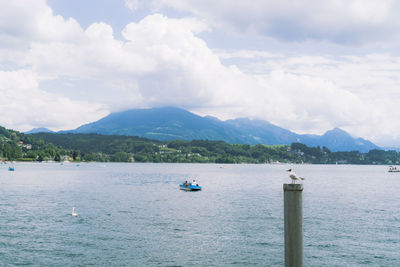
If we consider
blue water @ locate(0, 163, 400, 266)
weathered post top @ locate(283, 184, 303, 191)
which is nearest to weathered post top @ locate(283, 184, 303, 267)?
weathered post top @ locate(283, 184, 303, 191)

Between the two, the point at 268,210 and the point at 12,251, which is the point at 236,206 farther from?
the point at 12,251

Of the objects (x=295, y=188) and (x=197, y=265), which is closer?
(x=295, y=188)

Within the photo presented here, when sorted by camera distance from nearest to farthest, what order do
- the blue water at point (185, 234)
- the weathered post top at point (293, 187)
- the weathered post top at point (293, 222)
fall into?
1. the weathered post top at point (293, 187)
2. the weathered post top at point (293, 222)
3. the blue water at point (185, 234)

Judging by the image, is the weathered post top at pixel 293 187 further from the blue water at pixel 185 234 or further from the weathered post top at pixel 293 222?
the blue water at pixel 185 234

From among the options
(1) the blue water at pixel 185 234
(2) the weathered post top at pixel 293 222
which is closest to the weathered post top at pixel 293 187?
(2) the weathered post top at pixel 293 222

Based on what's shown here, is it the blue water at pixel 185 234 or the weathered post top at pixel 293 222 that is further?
the blue water at pixel 185 234

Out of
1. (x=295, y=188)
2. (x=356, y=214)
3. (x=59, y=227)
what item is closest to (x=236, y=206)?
(x=356, y=214)

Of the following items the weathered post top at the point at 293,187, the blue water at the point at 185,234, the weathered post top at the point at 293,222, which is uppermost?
the weathered post top at the point at 293,187

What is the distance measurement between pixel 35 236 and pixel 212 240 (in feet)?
69.2

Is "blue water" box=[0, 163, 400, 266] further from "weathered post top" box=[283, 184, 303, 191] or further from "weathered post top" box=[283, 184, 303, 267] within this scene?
"weathered post top" box=[283, 184, 303, 191]

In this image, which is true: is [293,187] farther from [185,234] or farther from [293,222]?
[185,234]

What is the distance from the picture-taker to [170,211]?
71.6 m

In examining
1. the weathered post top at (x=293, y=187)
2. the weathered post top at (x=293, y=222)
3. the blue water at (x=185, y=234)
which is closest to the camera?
the weathered post top at (x=293, y=187)

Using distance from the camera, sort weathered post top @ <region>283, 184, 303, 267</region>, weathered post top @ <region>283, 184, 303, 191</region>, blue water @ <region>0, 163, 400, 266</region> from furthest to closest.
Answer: blue water @ <region>0, 163, 400, 266</region> → weathered post top @ <region>283, 184, 303, 267</region> → weathered post top @ <region>283, 184, 303, 191</region>
